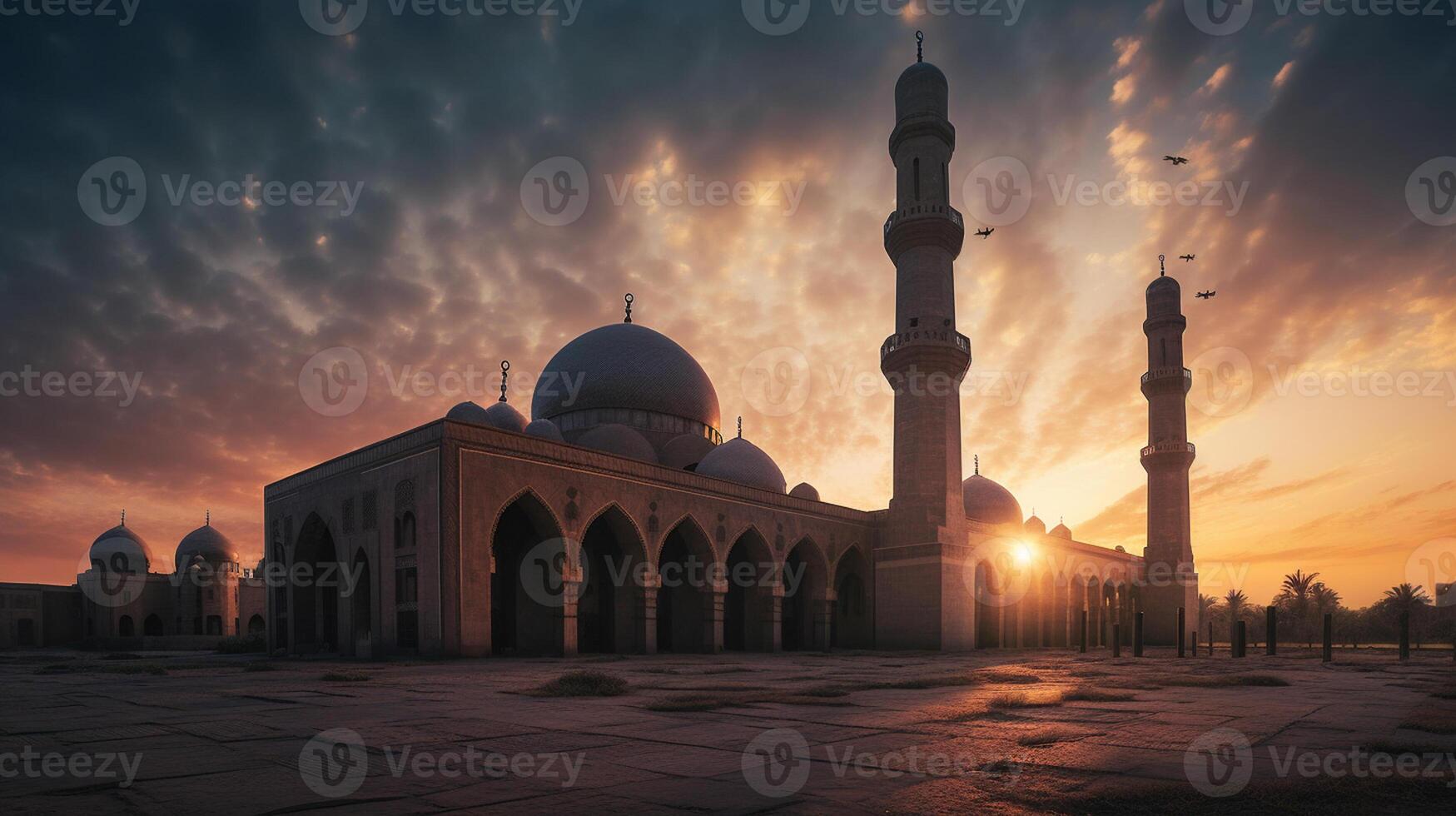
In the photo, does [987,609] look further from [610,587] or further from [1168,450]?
[610,587]

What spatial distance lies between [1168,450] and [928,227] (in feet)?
66.6

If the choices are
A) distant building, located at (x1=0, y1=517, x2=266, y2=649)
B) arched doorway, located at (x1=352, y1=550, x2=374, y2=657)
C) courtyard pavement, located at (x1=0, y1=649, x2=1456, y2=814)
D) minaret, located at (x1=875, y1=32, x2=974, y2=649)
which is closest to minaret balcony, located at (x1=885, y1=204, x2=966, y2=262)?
minaret, located at (x1=875, y1=32, x2=974, y2=649)

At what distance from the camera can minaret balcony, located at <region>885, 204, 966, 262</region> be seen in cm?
2973

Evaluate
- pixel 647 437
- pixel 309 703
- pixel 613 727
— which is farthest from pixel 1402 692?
pixel 647 437

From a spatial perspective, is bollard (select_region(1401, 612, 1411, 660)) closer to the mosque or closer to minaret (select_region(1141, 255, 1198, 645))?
the mosque

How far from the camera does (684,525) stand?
91.1ft

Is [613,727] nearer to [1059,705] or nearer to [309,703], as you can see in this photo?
[309,703]

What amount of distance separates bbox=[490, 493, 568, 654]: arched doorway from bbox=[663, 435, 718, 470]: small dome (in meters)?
9.16

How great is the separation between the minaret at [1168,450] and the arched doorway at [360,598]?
36.0 m

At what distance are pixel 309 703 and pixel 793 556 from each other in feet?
87.5

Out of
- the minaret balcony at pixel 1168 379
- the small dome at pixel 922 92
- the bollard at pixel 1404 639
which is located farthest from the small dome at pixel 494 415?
the minaret balcony at pixel 1168 379

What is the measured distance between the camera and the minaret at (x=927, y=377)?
29688 millimetres

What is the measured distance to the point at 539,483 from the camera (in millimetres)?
22547

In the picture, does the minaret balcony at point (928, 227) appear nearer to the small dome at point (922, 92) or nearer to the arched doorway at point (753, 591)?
the small dome at point (922, 92)
